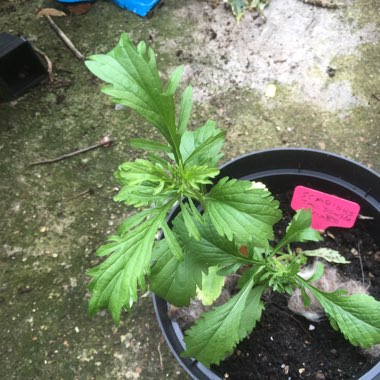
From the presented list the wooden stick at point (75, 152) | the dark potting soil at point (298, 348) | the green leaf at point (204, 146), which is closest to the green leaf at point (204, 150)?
the green leaf at point (204, 146)

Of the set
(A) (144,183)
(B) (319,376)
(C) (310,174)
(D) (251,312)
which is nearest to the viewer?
(A) (144,183)

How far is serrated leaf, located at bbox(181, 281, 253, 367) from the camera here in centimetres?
94

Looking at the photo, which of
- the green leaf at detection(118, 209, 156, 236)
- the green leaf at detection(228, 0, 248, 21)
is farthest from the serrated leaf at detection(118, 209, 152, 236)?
the green leaf at detection(228, 0, 248, 21)

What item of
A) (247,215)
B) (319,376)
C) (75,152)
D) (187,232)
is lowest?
(319,376)

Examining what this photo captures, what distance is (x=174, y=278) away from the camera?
930 mm

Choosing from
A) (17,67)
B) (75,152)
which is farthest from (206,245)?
(17,67)

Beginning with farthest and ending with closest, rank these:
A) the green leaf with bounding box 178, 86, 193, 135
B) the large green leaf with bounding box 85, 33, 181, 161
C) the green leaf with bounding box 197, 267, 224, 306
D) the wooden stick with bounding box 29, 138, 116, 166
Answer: the wooden stick with bounding box 29, 138, 116, 166 < the green leaf with bounding box 197, 267, 224, 306 < the green leaf with bounding box 178, 86, 193, 135 < the large green leaf with bounding box 85, 33, 181, 161

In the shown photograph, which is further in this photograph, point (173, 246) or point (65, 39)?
point (65, 39)

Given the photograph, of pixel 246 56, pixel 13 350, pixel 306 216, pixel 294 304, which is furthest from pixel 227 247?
pixel 246 56

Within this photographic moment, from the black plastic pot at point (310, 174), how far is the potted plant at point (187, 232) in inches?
9.7

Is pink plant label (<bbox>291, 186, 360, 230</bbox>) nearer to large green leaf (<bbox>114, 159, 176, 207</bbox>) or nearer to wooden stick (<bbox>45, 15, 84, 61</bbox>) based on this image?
large green leaf (<bbox>114, 159, 176, 207</bbox>)

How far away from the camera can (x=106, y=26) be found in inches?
81.8

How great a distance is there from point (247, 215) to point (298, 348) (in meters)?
0.57

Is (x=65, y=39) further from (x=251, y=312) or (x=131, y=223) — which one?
(x=251, y=312)
